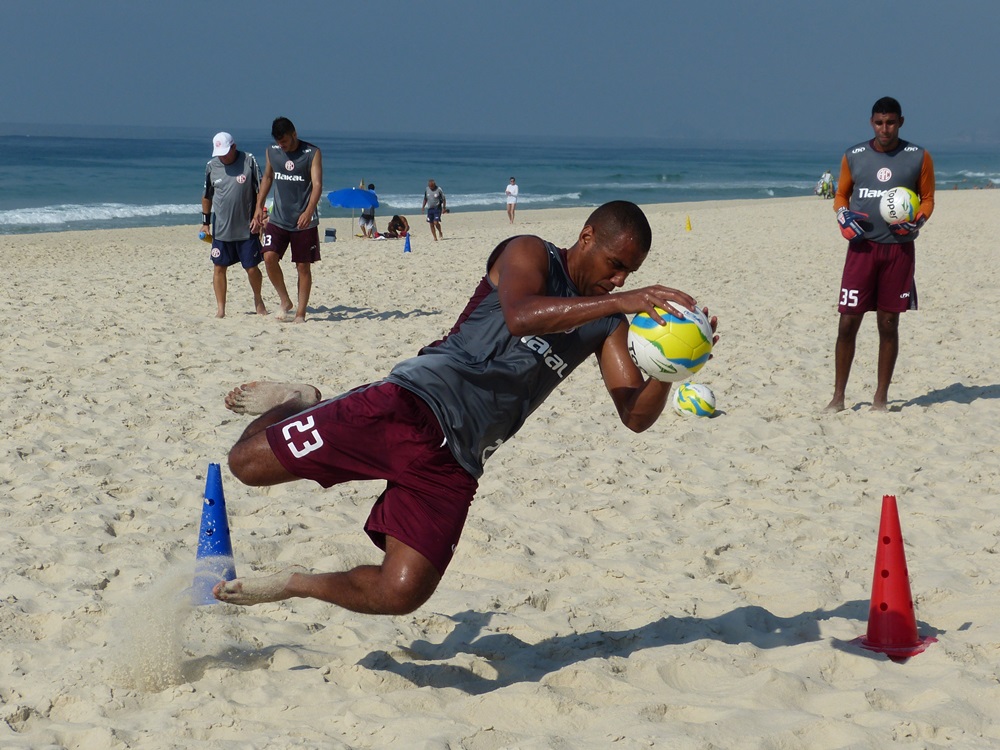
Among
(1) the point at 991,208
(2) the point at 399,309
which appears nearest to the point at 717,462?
(2) the point at 399,309

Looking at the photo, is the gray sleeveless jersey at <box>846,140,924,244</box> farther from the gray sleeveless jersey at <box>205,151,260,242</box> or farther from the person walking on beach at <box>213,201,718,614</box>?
the gray sleeveless jersey at <box>205,151,260,242</box>

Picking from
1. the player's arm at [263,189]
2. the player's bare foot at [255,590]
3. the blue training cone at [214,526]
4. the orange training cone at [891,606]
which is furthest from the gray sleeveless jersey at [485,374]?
the player's arm at [263,189]

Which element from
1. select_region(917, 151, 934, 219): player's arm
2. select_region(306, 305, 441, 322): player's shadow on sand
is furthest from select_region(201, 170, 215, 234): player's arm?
select_region(917, 151, 934, 219): player's arm

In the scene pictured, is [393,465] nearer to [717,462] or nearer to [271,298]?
[717,462]

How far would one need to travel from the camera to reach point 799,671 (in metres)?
3.58

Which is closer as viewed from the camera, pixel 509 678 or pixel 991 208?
pixel 509 678

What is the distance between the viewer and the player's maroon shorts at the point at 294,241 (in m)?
10.1

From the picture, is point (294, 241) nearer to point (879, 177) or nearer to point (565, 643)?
point (879, 177)

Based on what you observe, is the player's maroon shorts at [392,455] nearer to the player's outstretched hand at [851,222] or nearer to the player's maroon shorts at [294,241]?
the player's outstretched hand at [851,222]

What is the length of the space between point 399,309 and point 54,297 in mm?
3685

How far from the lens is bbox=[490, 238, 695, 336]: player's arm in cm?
314

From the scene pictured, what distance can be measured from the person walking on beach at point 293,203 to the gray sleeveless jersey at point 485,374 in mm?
6672

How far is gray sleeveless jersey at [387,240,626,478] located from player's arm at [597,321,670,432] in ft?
1.16

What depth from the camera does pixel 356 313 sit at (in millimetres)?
11078
